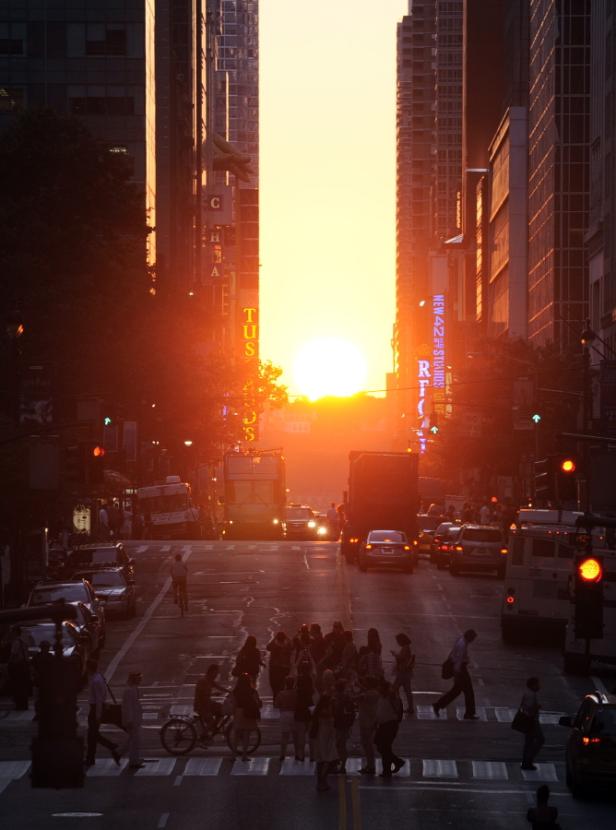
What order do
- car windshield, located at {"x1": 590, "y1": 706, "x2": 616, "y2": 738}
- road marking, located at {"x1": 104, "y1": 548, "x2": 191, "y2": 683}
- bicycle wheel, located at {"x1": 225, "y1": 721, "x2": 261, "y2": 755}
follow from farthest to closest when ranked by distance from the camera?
road marking, located at {"x1": 104, "y1": 548, "x2": 191, "y2": 683} < bicycle wheel, located at {"x1": 225, "y1": 721, "x2": 261, "y2": 755} < car windshield, located at {"x1": 590, "y1": 706, "x2": 616, "y2": 738}

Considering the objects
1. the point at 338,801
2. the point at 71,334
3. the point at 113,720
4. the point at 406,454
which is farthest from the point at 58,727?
the point at 406,454

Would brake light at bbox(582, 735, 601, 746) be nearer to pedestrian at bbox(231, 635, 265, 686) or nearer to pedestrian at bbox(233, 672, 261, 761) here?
pedestrian at bbox(233, 672, 261, 761)

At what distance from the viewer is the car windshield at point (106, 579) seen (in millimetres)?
56000

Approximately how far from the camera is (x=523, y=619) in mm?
50219

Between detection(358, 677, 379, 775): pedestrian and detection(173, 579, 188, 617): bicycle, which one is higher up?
detection(358, 677, 379, 775): pedestrian

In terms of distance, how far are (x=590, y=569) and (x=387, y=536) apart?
45.4m

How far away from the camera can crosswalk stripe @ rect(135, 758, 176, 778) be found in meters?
32.7

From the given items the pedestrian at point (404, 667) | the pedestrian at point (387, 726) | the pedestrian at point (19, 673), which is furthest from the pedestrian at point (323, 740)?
the pedestrian at point (19, 673)

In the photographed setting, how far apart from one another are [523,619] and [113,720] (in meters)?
19.9

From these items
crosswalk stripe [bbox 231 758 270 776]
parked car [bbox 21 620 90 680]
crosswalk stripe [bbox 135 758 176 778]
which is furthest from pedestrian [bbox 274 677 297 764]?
parked car [bbox 21 620 90 680]

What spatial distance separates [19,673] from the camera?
131 feet

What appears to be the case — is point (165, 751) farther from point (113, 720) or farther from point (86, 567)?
point (86, 567)

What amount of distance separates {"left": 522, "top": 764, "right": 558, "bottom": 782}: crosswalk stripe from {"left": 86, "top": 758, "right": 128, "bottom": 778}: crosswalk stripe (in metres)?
7.07

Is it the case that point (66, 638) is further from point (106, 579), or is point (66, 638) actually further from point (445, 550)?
point (445, 550)
